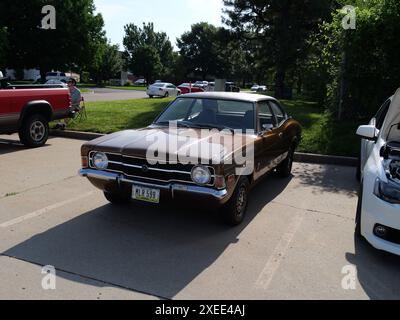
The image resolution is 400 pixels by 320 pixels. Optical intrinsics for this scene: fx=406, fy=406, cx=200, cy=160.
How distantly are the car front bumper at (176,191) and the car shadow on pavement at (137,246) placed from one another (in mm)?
464

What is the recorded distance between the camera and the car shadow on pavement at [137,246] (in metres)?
3.65

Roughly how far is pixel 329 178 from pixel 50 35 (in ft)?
107

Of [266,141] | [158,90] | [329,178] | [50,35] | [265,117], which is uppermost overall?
[50,35]

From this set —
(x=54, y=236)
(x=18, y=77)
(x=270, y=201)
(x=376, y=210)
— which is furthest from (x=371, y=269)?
(x=18, y=77)

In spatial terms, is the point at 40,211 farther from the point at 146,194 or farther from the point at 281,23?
the point at 281,23

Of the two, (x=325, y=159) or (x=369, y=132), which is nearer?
(x=369, y=132)

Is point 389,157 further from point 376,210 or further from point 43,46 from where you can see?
point 43,46

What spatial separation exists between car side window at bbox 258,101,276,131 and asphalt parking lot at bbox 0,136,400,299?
110cm

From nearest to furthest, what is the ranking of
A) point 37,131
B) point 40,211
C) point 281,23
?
point 40,211
point 37,131
point 281,23

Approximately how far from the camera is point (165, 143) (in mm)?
4590

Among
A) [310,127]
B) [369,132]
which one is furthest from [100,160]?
[310,127]

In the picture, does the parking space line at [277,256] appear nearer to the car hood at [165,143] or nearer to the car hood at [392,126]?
the car hood at [165,143]

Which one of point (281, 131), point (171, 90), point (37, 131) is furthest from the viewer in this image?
point (171, 90)

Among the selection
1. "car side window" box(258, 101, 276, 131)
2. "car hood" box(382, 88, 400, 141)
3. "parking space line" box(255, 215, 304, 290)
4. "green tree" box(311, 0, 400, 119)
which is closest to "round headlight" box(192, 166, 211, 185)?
"parking space line" box(255, 215, 304, 290)
